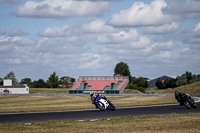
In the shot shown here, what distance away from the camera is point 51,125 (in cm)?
2012

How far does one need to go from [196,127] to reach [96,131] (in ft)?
14.9

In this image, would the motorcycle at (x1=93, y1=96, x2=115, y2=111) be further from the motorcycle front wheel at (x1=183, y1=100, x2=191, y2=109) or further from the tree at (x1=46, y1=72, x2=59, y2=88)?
the tree at (x1=46, y1=72, x2=59, y2=88)

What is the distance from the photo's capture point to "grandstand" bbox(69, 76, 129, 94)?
120269mm

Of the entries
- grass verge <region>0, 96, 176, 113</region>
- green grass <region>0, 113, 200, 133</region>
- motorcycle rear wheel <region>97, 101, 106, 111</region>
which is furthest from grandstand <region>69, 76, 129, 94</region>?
green grass <region>0, 113, 200, 133</region>

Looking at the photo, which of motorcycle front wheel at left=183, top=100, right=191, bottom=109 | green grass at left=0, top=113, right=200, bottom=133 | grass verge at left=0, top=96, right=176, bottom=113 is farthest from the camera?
grass verge at left=0, top=96, right=176, bottom=113

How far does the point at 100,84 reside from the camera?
12500 cm

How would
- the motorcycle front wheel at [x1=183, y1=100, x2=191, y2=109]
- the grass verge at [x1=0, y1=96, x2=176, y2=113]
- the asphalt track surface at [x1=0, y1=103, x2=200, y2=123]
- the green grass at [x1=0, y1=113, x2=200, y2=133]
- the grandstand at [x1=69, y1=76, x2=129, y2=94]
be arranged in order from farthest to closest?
the grandstand at [x1=69, y1=76, x2=129, y2=94]
the grass verge at [x1=0, y1=96, x2=176, y2=113]
the motorcycle front wheel at [x1=183, y1=100, x2=191, y2=109]
the asphalt track surface at [x1=0, y1=103, x2=200, y2=123]
the green grass at [x1=0, y1=113, x2=200, y2=133]

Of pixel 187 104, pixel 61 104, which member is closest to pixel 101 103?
pixel 187 104

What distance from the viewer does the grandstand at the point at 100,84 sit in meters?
120

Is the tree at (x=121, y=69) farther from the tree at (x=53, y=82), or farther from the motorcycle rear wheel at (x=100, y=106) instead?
the motorcycle rear wheel at (x=100, y=106)

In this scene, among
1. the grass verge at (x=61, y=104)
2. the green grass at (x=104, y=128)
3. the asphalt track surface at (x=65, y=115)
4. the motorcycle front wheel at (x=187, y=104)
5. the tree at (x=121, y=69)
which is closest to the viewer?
the green grass at (x=104, y=128)

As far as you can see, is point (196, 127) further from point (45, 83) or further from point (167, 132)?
point (45, 83)

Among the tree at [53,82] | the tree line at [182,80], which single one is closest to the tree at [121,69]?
the tree line at [182,80]

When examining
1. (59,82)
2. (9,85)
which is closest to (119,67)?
(59,82)
